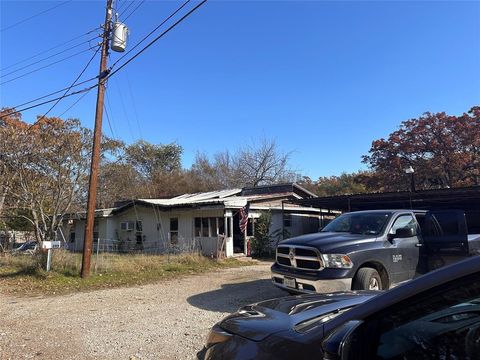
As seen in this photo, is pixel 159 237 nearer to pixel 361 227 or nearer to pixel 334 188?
pixel 361 227

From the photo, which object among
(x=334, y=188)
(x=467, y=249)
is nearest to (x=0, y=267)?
(x=467, y=249)

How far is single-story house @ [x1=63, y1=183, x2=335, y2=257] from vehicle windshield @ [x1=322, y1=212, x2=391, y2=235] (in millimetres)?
12162

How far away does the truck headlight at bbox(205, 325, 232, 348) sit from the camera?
2.78m

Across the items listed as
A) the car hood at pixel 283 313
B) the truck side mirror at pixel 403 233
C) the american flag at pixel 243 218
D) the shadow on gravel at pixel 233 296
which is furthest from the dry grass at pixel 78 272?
the car hood at pixel 283 313

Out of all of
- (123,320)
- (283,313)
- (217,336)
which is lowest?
(123,320)

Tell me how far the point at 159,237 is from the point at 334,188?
88.8 ft

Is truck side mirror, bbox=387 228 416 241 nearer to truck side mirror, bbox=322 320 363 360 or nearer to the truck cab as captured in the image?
the truck cab

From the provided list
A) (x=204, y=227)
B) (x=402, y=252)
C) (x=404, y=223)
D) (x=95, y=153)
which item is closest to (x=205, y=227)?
(x=204, y=227)

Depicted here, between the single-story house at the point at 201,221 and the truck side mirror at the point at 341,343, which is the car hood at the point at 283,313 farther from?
the single-story house at the point at 201,221

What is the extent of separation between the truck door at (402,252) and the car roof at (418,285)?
683 cm

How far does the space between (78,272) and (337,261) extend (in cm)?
994

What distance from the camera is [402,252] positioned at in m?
8.54

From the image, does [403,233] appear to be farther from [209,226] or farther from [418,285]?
[209,226]

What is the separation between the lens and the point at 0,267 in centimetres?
1658
